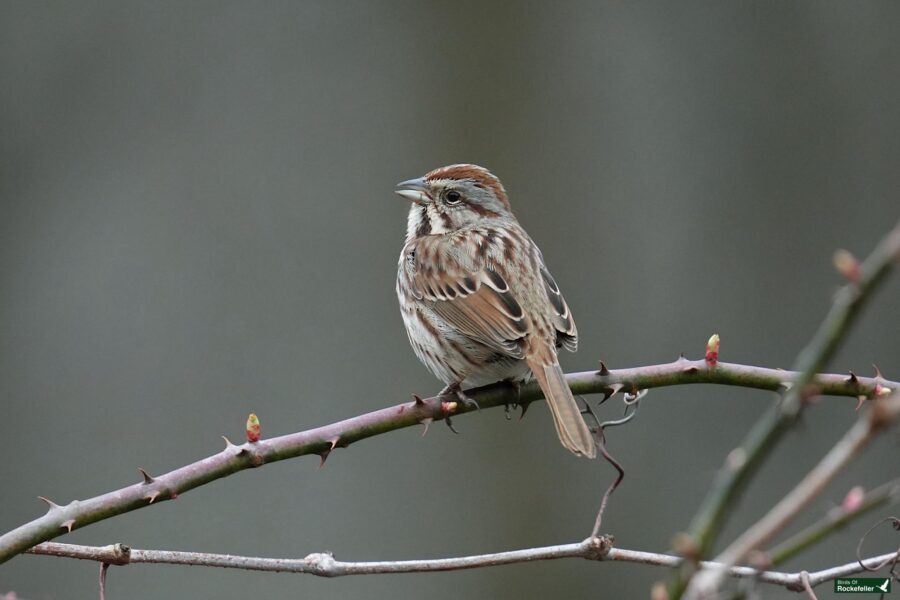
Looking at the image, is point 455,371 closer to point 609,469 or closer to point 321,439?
point 321,439

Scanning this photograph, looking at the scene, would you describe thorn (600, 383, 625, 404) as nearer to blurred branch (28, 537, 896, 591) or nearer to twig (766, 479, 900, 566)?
blurred branch (28, 537, 896, 591)

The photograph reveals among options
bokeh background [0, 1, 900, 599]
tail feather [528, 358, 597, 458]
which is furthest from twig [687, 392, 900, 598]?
bokeh background [0, 1, 900, 599]

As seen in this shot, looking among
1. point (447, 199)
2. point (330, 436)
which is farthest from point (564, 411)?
point (447, 199)

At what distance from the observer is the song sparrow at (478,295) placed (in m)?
4.28

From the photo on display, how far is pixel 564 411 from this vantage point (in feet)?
→ 12.5

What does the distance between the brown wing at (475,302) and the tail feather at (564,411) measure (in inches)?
8.5

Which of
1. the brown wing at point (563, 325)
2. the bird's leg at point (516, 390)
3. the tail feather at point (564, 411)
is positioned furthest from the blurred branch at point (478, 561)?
the brown wing at point (563, 325)

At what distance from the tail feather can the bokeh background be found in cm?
348

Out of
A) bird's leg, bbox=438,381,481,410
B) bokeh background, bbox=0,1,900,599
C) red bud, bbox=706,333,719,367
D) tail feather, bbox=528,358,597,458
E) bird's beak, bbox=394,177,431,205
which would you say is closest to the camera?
red bud, bbox=706,333,719,367

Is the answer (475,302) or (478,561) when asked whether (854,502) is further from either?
(475,302)

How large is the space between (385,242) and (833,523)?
23.0 ft

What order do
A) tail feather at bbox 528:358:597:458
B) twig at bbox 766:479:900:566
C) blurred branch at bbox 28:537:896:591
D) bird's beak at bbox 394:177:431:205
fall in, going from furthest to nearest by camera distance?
bird's beak at bbox 394:177:431:205
tail feather at bbox 528:358:597:458
blurred branch at bbox 28:537:896:591
twig at bbox 766:479:900:566

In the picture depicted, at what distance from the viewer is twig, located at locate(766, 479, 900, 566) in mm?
1206

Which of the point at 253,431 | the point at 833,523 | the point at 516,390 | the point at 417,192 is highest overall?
the point at 417,192
